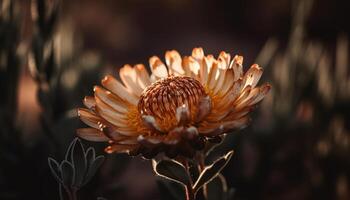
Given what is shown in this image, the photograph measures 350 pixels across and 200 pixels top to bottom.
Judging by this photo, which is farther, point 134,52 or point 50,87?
point 134,52

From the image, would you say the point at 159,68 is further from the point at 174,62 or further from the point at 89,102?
the point at 89,102

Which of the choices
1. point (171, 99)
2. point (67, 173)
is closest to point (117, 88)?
point (171, 99)

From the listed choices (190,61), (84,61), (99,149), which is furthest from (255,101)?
(84,61)

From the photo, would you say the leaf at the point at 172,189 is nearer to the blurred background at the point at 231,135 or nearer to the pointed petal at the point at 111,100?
the blurred background at the point at 231,135

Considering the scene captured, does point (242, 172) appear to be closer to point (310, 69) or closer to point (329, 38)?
point (310, 69)

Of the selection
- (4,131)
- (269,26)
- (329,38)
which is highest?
(269,26)

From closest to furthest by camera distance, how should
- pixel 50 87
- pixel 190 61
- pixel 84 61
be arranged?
pixel 190 61, pixel 50 87, pixel 84 61

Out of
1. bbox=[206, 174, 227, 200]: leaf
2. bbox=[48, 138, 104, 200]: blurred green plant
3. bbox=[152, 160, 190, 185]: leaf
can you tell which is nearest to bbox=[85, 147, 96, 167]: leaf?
bbox=[48, 138, 104, 200]: blurred green plant
